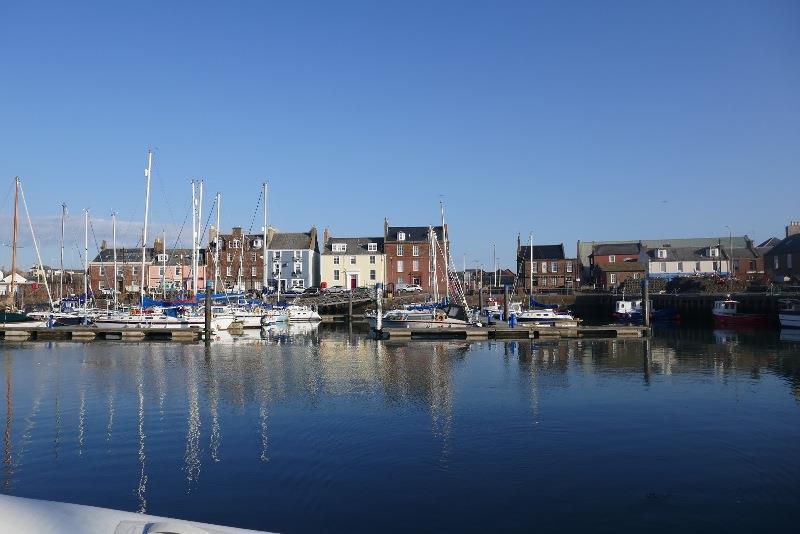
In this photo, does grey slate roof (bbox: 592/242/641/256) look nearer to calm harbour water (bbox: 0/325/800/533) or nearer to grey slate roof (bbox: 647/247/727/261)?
grey slate roof (bbox: 647/247/727/261)

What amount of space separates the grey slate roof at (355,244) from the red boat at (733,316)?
53897 millimetres

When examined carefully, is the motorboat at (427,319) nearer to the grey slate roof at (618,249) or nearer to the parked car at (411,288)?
the parked car at (411,288)

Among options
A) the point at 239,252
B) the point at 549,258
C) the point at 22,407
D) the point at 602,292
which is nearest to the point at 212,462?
the point at 22,407

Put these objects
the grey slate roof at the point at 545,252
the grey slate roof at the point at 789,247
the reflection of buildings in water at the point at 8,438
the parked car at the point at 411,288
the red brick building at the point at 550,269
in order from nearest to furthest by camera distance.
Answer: the reflection of buildings in water at the point at 8,438 → the grey slate roof at the point at 789,247 → the parked car at the point at 411,288 → the red brick building at the point at 550,269 → the grey slate roof at the point at 545,252

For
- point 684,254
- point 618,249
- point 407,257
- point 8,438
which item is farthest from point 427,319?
point 684,254

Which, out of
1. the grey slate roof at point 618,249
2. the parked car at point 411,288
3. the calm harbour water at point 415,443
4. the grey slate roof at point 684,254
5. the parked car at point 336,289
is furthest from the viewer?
the grey slate roof at point 618,249

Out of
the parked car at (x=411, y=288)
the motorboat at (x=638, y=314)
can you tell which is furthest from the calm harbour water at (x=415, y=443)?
the parked car at (x=411, y=288)

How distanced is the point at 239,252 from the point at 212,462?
91047 mm

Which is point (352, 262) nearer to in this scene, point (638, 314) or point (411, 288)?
point (411, 288)

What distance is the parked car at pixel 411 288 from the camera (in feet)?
331

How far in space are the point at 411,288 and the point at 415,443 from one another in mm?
83747

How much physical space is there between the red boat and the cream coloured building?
51.9 m

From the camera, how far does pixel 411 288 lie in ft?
336

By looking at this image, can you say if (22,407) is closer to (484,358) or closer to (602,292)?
(484,358)
